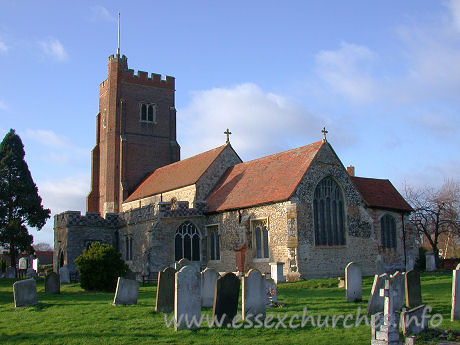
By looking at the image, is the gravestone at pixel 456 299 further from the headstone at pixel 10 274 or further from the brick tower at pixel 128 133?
the brick tower at pixel 128 133

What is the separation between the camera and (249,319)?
11.5 meters

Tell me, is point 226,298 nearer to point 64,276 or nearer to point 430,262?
point 64,276

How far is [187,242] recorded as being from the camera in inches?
1099

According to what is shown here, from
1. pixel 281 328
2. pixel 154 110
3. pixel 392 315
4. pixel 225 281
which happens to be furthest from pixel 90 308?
pixel 154 110

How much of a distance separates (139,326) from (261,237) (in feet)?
47.6

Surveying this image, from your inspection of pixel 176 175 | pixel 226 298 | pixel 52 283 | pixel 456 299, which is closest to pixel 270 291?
pixel 226 298

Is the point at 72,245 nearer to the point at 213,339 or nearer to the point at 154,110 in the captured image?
the point at 154,110

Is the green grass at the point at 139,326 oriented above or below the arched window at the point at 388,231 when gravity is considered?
below

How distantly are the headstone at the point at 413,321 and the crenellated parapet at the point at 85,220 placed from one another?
2509cm

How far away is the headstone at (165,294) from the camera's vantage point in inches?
510

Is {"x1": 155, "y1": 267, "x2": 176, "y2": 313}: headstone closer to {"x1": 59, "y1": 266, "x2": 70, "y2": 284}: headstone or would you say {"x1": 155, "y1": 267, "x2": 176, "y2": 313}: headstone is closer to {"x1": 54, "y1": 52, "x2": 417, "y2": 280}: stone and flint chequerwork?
{"x1": 54, "y1": 52, "x2": 417, "y2": 280}: stone and flint chequerwork

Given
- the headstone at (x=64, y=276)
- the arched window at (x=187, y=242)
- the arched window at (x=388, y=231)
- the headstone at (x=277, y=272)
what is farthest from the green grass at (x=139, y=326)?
the arched window at (x=187, y=242)

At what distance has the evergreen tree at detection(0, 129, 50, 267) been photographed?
35.6m

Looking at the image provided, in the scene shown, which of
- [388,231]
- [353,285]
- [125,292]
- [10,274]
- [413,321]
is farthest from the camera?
[10,274]
